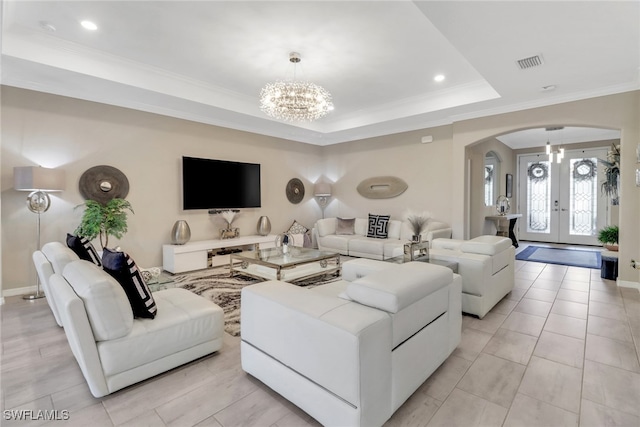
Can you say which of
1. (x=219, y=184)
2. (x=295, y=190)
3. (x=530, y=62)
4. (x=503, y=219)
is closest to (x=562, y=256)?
(x=503, y=219)

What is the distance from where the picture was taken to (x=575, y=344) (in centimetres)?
251

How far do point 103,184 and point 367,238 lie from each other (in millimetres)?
4581

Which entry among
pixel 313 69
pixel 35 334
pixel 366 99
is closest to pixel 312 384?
pixel 35 334

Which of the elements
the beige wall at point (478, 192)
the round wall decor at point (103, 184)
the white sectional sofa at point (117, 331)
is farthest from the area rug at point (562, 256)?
the round wall decor at point (103, 184)

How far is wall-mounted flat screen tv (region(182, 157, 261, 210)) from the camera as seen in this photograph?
17.3 feet

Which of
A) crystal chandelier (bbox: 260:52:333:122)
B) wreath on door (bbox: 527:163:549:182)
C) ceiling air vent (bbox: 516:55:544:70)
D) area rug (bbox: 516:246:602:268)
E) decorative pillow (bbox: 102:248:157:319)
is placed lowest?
area rug (bbox: 516:246:602:268)

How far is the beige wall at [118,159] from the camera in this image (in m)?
3.80

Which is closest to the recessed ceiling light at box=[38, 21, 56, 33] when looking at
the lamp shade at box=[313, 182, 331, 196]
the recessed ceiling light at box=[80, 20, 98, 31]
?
the recessed ceiling light at box=[80, 20, 98, 31]

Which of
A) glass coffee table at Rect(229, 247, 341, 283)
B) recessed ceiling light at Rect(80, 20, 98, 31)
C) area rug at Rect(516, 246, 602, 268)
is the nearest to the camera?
recessed ceiling light at Rect(80, 20, 98, 31)

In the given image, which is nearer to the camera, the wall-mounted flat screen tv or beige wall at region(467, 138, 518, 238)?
the wall-mounted flat screen tv

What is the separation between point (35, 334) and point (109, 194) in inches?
90.4

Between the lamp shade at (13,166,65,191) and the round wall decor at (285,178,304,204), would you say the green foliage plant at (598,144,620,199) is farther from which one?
the lamp shade at (13,166,65,191)

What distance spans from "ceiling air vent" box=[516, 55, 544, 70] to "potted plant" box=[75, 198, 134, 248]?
521 centimetres

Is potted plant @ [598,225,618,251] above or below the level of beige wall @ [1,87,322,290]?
below
